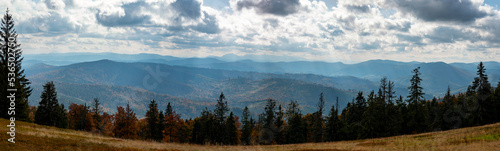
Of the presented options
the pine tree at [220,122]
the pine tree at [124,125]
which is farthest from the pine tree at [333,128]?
the pine tree at [124,125]

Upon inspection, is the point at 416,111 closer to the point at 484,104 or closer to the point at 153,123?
the point at 484,104

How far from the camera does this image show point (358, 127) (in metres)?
55.1

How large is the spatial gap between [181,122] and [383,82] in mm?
51478

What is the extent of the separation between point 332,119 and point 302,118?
10.6 m

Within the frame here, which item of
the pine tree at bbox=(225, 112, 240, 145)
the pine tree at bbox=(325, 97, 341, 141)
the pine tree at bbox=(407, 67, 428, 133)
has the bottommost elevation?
the pine tree at bbox=(225, 112, 240, 145)

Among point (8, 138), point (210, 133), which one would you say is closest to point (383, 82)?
point (210, 133)

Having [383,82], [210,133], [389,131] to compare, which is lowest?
[210,133]

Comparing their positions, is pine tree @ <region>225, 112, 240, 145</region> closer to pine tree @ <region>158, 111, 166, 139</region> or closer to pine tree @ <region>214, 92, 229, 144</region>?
pine tree @ <region>214, 92, 229, 144</region>

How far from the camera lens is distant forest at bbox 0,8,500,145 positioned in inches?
2002

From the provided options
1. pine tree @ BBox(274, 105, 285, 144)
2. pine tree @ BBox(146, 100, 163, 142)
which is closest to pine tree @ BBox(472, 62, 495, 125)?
pine tree @ BBox(274, 105, 285, 144)

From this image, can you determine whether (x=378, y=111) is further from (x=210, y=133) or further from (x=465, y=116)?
(x=210, y=133)

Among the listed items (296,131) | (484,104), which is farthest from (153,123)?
(484,104)

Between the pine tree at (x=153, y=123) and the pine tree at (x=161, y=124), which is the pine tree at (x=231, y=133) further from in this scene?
the pine tree at (x=153, y=123)

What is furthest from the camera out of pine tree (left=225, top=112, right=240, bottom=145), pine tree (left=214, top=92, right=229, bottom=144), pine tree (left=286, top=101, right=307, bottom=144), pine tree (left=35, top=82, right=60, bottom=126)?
pine tree (left=225, top=112, right=240, bottom=145)
